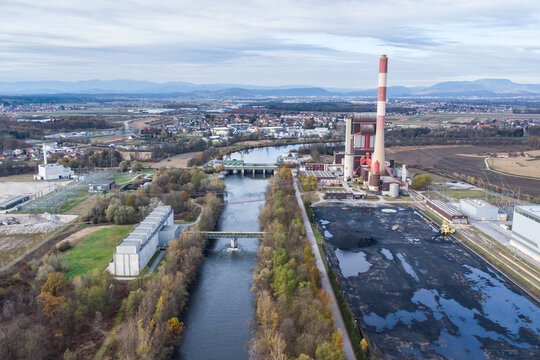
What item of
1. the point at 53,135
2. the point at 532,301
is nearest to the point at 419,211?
the point at 532,301

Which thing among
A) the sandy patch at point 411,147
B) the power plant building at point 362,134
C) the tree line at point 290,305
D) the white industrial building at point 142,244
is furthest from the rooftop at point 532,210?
the sandy patch at point 411,147

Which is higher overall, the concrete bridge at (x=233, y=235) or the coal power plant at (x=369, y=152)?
the coal power plant at (x=369, y=152)

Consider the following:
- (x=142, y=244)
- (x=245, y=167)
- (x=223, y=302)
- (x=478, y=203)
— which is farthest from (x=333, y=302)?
(x=245, y=167)

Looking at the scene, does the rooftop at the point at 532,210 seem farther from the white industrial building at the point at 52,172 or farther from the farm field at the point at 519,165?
the white industrial building at the point at 52,172

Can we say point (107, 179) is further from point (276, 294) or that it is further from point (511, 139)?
point (511, 139)

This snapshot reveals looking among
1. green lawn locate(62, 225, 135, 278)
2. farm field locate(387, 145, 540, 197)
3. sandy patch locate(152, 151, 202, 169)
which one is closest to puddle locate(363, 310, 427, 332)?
green lawn locate(62, 225, 135, 278)

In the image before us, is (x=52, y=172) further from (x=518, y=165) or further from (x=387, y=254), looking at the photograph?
(x=518, y=165)
